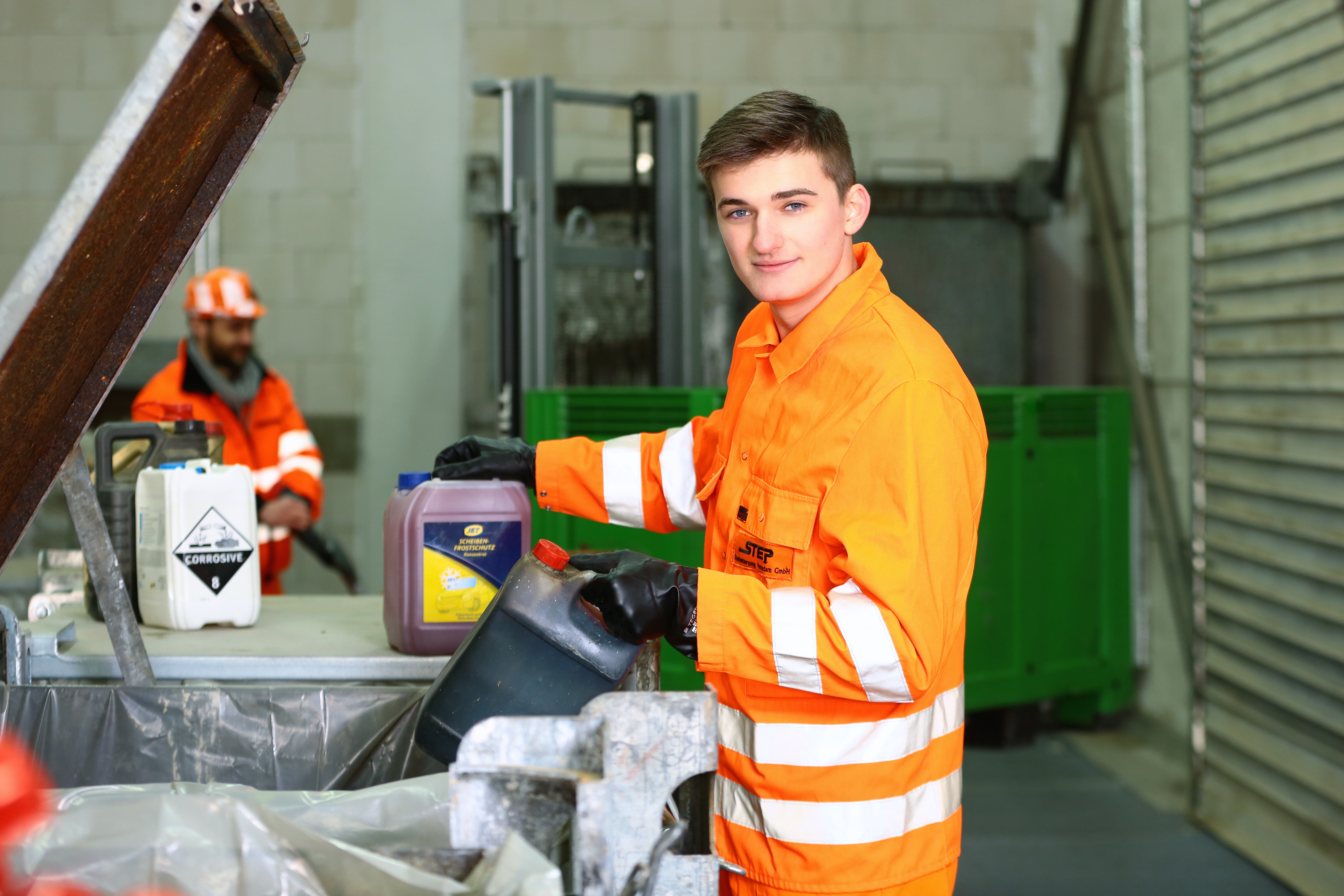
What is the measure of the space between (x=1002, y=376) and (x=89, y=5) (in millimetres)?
4517

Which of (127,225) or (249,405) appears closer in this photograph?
(127,225)

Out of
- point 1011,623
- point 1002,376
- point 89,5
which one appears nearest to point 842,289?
point 1011,623

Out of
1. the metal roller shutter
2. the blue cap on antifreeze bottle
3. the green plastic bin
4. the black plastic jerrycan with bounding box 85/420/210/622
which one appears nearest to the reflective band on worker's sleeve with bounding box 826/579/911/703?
the blue cap on antifreeze bottle

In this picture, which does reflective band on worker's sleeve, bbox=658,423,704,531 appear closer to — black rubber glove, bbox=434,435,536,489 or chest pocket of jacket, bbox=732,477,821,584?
black rubber glove, bbox=434,435,536,489

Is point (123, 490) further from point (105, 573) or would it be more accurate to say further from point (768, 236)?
point (768, 236)

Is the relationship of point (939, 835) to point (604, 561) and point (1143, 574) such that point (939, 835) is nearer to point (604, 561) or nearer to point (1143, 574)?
point (604, 561)

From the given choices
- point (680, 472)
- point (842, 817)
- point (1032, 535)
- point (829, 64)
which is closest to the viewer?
point (842, 817)

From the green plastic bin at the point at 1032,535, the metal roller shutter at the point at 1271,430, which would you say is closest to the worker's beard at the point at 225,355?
the green plastic bin at the point at 1032,535

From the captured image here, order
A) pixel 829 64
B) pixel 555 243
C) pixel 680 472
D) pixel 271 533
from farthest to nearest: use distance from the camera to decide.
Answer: pixel 829 64 → pixel 555 243 → pixel 271 533 → pixel 680 472

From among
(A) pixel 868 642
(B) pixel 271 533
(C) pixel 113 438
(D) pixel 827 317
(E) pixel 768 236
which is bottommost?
(B) pixel 271 533

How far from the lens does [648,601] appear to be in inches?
43.9

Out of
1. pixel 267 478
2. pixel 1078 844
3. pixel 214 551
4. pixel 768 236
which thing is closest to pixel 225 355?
pixel 267 478

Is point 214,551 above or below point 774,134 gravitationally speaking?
below

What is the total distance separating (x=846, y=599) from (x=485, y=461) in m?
0.76
